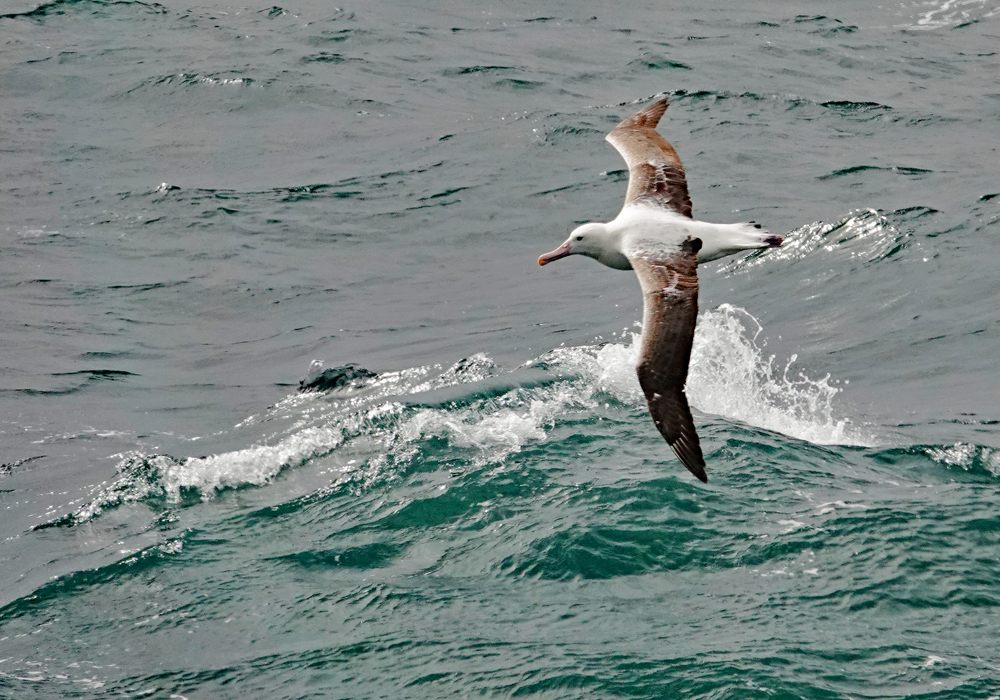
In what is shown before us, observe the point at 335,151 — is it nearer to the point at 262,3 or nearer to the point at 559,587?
the point at 262,3

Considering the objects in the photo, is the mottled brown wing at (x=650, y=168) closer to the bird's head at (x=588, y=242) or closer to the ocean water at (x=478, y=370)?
the bird's head at (x=588, y=242)

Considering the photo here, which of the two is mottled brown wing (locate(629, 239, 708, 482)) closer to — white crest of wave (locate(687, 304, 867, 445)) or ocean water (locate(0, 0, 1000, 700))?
ocean water (locate(0, 0, 1000, 700))

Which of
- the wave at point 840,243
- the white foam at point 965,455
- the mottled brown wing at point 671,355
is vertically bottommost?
the white foam at point 965,455

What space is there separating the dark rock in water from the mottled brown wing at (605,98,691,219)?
4983 millimetres

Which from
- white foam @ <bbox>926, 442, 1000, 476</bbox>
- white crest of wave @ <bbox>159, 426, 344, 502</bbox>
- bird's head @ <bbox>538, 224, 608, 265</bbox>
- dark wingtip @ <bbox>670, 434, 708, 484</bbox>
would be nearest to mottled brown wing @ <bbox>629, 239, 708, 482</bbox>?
dark wingtip @ <bbox>670, 434, 708, 484</bbox>

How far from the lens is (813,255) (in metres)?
19.3

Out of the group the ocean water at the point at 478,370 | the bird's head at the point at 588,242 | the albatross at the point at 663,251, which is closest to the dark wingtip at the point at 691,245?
the albatross at the point at 663,251

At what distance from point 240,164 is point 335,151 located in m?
1.93

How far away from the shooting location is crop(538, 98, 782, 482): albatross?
10.1 meters

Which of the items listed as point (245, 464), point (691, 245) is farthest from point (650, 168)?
point (245, 464)

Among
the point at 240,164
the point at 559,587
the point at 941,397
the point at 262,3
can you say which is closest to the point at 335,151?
the point at 240,164

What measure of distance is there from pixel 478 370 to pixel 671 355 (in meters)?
6.34

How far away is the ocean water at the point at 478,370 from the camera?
1088 cm

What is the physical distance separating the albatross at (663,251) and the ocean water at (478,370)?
Answer: 6.86ft
